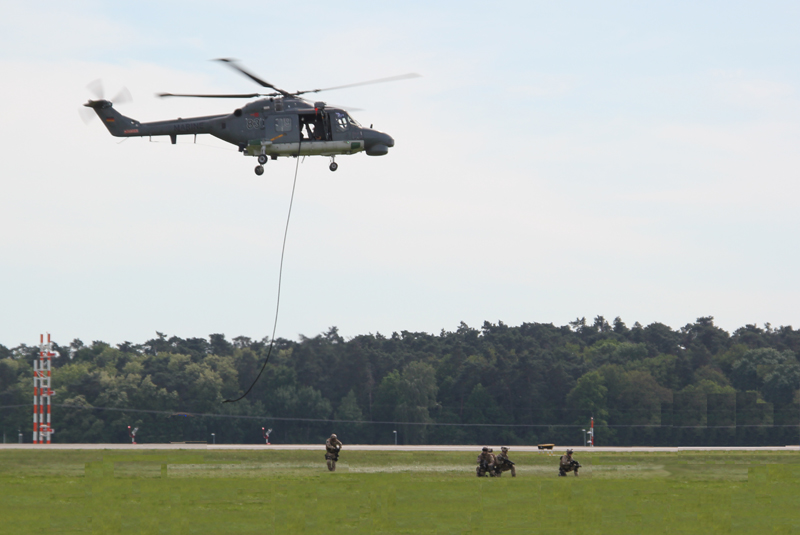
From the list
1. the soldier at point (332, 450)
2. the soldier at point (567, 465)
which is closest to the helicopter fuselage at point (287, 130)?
the soldier at point (332, 450)

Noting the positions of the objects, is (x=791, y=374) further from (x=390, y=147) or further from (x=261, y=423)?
(x=390, y=147)

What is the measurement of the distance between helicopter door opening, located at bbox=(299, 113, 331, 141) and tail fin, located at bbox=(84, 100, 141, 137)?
274 inches

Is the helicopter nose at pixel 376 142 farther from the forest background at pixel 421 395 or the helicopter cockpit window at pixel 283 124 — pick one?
the forest background at pixel 421 395

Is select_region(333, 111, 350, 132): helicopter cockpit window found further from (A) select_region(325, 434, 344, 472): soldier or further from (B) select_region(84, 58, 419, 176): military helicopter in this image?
(A) select_region(325, 434, 344, 472): soldier

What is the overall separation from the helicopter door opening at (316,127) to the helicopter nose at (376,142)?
1553 mm

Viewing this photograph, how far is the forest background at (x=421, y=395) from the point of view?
418ft

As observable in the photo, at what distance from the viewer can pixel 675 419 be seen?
126 metres

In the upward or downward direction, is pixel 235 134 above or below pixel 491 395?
above

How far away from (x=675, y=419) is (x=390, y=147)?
321 feet

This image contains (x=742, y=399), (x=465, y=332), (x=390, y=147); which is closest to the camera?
(x=390, y=147)

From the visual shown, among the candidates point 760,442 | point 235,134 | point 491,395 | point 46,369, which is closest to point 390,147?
point 235,134

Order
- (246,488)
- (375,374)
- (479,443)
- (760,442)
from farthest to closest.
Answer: (375,374) → (479,443) → (760,442) → (246,488)

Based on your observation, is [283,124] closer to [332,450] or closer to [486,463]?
[332,450]

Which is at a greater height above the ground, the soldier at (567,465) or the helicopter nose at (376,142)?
the helicopter nose at (376,142)
